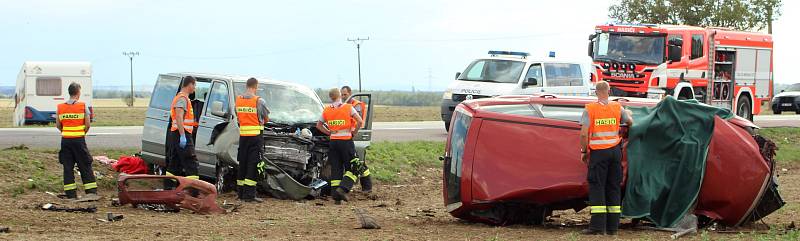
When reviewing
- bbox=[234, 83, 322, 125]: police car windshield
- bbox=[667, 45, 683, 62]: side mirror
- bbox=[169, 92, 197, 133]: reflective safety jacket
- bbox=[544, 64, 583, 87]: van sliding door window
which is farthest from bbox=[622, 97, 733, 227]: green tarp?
bbox=[667, 45, 683, 62]: side mirror

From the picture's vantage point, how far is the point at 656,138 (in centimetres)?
1084

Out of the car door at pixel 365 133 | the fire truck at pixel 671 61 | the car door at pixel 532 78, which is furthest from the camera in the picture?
the fire truck at pixel 671 61

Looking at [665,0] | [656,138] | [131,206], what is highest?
[665,0]

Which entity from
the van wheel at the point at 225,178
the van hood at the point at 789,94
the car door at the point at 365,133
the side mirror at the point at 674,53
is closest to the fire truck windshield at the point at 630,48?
the side mirror at the point at 674,53

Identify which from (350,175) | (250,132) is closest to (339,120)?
(350,175)

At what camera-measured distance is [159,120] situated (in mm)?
15320

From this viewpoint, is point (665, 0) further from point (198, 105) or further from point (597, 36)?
point (198, 105)

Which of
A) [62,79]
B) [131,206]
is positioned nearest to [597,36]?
[131,206]

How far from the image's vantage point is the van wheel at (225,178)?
14.7 m

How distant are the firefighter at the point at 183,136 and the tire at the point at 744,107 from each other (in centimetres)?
1952

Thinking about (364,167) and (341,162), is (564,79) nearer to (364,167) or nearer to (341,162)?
(364,167)

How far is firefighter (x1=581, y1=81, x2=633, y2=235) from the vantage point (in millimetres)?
10336

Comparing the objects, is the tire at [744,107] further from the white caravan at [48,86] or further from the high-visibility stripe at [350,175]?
the white caravan at [48,86]

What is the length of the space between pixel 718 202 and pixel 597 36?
17.5 m
